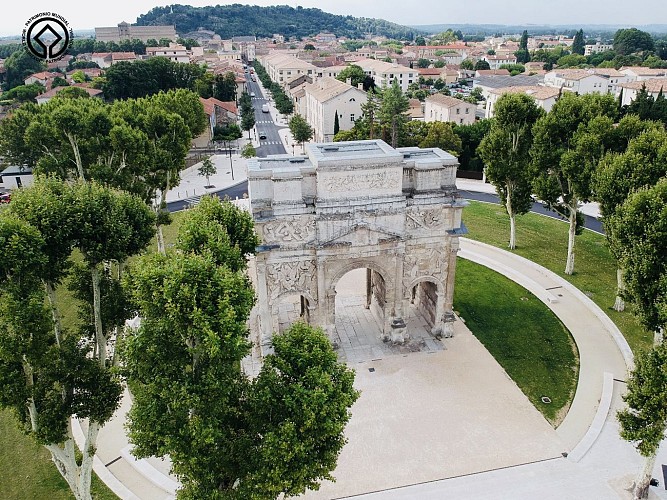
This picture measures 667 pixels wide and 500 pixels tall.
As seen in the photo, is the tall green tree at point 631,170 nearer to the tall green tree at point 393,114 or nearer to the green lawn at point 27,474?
the green lawn at point 27,474

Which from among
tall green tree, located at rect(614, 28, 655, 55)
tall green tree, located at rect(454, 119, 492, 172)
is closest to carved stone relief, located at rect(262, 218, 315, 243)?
tall green tree, located at rect(454, 119, 492, 172)

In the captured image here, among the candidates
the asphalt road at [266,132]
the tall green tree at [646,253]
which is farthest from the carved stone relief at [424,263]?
the asphalt road at [266,132]

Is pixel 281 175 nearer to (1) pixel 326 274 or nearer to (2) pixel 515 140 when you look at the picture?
(1) pixel 326 274

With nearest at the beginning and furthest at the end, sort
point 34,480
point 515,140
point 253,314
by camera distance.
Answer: point 34,480, point 253,314, point 515,140

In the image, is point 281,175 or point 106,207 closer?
point 106,207

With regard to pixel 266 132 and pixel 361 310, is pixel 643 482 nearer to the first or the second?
pixel 361 310

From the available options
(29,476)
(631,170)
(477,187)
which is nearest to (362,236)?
(631,170)

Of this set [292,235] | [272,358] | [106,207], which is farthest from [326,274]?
[106,207]
